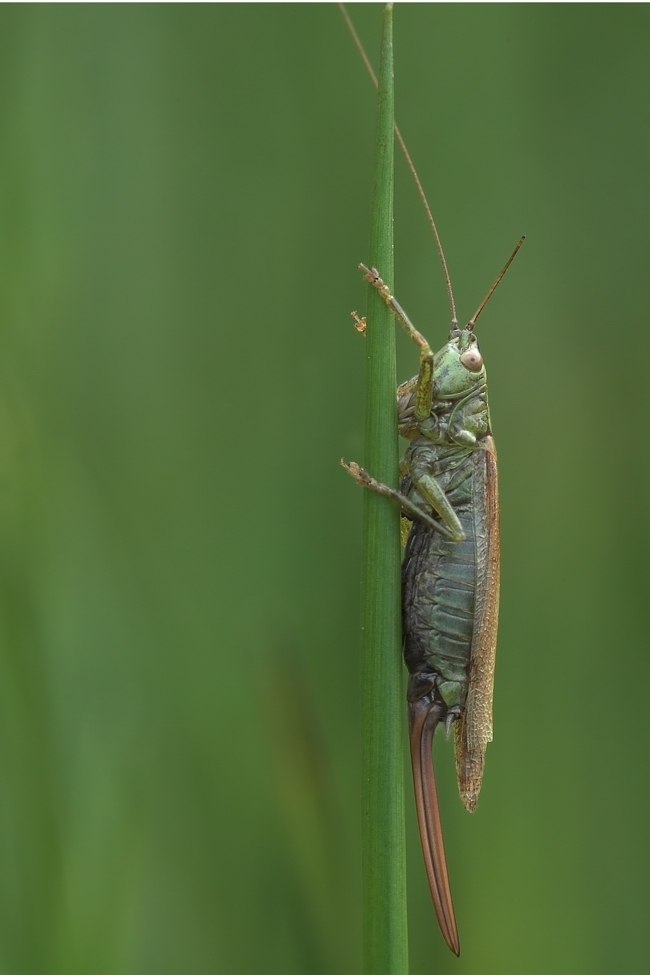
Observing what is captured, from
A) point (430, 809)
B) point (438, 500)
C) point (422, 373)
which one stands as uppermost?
point (422, 373)

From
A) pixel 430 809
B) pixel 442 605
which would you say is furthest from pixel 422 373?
pixel 430 809

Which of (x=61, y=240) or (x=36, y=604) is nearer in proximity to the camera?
(x=36, y=604)

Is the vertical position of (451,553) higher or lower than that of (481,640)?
higher

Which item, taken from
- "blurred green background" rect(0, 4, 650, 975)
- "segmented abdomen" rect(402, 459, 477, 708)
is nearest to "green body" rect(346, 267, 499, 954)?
"segmented abdomen" rect(402, 459, 477, 708)

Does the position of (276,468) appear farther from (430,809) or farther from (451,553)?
(430,809)

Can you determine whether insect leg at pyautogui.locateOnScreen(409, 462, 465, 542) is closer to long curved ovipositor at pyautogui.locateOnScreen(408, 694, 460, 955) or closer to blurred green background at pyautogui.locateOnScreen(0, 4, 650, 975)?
blurred green background at pyautogui.locateOnScreen(0, 4, 650, 975)

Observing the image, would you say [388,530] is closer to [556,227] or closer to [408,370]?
[408,370]

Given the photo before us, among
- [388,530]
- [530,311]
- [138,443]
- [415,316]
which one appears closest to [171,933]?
[388,530]
